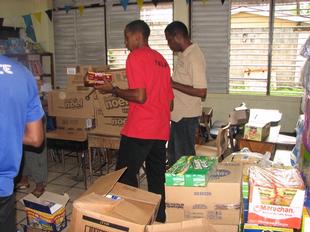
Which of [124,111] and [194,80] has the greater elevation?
[194,80]

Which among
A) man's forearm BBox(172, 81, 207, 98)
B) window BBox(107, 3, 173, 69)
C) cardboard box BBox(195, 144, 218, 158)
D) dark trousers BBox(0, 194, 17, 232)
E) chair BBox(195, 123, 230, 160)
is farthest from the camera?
window BBox(107, 3, 173, 69)

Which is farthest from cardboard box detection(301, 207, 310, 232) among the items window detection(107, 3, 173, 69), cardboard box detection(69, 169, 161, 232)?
window detection(107, 3, 173, 69)

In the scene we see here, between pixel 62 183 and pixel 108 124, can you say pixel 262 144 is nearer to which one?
pixel 108 124

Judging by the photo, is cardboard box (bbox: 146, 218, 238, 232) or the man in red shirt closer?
cardboard box (bbox: 146, 218, 238, 232)

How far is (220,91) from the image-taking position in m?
Answer: 5.27

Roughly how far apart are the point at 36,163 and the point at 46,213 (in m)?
0.87

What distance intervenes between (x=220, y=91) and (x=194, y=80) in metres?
2.82

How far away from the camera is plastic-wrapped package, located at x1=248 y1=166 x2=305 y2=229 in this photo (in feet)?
4.70

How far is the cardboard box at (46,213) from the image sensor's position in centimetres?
239

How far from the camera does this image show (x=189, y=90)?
101 inches

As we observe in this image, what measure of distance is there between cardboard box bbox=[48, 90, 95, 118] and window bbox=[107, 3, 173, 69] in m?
2.27

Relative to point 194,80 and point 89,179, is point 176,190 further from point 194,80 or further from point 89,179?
point 89,179

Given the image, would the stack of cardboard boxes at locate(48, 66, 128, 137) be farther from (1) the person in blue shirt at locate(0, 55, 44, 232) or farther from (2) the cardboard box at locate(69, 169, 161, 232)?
(1) the person in blue shirt at locate(0, 55, 44, 232)

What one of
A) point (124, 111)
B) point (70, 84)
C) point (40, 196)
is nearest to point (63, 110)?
point (70, 84)
